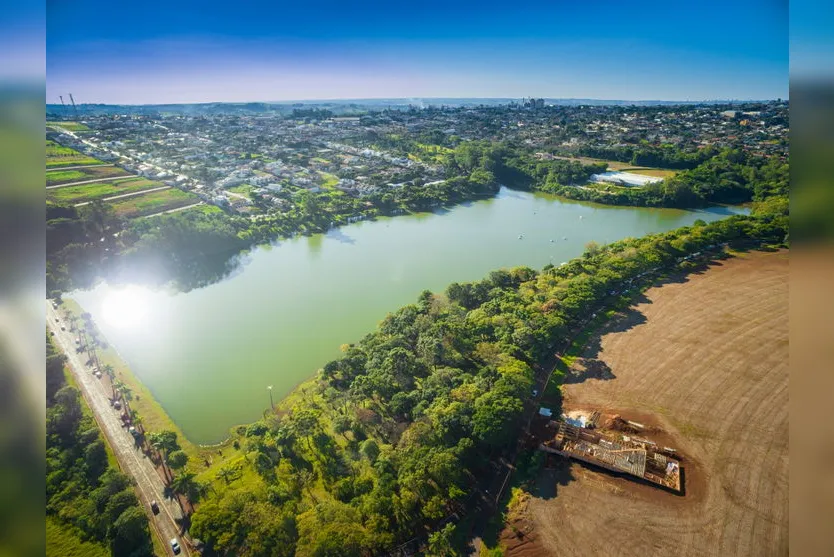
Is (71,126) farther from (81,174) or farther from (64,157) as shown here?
(81,174)

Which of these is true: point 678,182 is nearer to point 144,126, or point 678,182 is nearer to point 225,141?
point 225,141

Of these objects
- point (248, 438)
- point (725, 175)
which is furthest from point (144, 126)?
point (725, 175)

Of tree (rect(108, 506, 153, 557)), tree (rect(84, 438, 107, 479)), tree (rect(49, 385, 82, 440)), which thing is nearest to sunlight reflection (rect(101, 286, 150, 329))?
tree (rect(49, 385, 82, 440))

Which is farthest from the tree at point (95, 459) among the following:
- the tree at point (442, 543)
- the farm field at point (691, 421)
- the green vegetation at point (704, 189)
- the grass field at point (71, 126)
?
the grass field at point (71, 126)

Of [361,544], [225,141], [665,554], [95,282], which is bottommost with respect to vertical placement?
[665,554]

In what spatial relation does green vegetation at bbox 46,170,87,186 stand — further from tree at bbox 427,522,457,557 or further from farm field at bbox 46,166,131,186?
tree at bbox 427,522,457,557

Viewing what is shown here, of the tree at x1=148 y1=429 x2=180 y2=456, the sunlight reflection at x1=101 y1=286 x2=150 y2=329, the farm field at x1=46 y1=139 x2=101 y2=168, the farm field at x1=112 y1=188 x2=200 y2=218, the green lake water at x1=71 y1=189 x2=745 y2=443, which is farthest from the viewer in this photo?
the farm field at x1=46 y1=139 x2=101 y2=168

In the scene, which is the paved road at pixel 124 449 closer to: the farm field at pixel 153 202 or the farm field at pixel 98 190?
the farm field at pixel 153 202

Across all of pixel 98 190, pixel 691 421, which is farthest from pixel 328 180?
pixel 691 421
